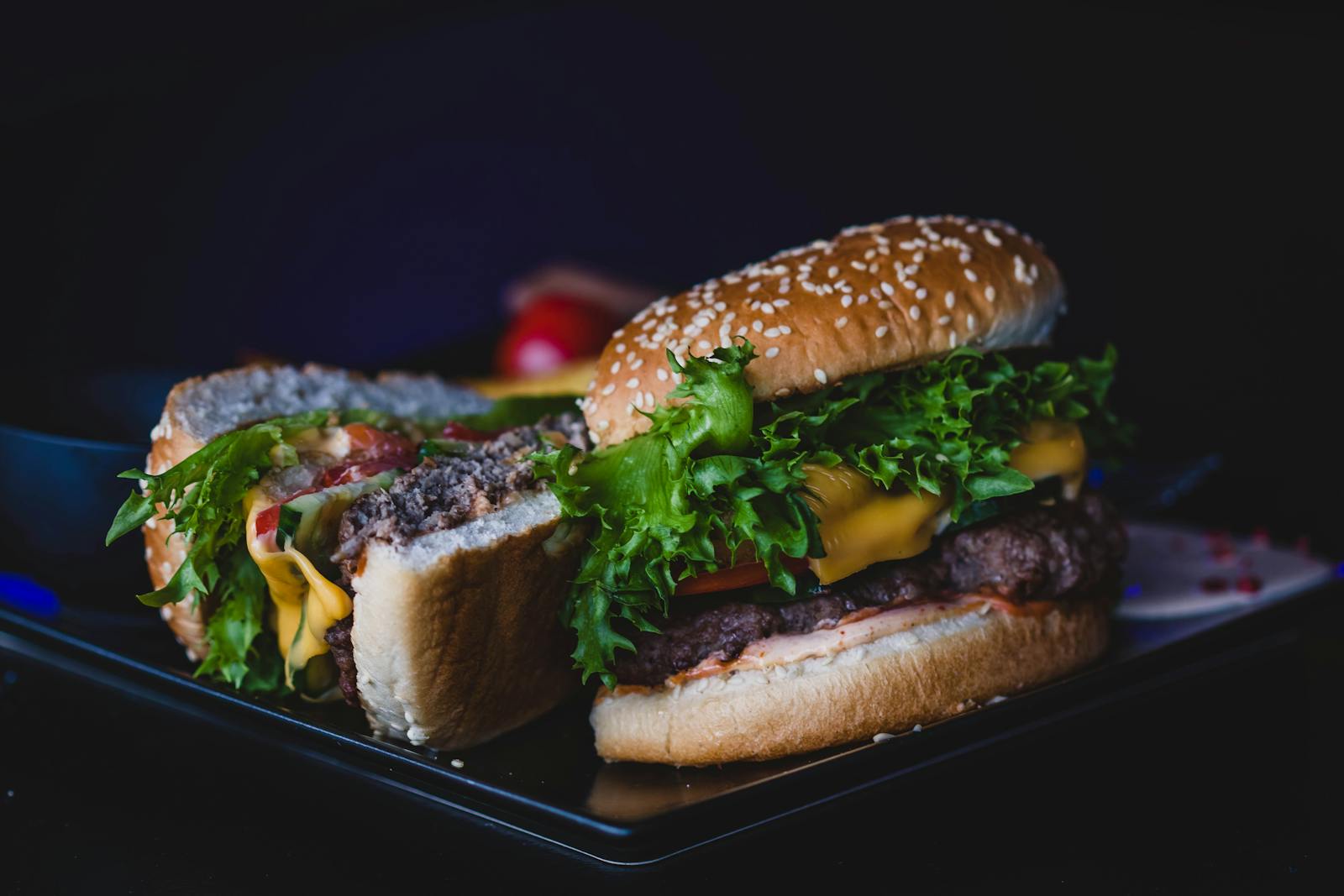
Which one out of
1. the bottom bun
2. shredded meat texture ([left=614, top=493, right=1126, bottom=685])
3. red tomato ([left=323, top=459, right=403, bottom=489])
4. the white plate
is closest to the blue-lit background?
the white plate

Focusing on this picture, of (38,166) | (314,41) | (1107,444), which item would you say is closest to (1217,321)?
(1107,444)

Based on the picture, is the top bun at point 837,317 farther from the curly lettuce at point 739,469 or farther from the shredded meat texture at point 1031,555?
the shredded meat texture at point 1031,555

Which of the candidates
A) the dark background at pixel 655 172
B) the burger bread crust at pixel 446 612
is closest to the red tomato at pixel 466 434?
the burger bread crust at pixel 446 612

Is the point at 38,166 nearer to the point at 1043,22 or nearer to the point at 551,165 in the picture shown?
the point at 551,165

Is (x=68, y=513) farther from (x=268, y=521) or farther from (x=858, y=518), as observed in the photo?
(x=858, y=518)

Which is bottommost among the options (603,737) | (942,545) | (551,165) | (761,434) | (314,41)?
(603,737)

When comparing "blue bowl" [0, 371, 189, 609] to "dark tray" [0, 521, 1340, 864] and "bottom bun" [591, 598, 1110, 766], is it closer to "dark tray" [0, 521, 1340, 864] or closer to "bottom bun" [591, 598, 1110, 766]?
"dark tray" [0, 521, 1340, 864]
